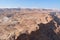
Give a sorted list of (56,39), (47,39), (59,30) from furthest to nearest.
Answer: (59,30) < (56,39) < (47,39)

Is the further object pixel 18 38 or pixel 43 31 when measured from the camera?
pixel 43 31

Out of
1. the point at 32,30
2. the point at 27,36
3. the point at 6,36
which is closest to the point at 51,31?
the point at 32,30

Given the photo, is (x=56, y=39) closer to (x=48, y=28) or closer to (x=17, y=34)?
(x=48, y=28)

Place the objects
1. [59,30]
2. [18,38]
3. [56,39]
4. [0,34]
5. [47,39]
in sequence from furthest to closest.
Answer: [59,30] < [56,39] < [47,39] < [0,34] < [18,38]

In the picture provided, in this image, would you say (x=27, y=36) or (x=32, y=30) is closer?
(x=27, y=36)

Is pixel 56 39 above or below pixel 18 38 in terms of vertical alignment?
below

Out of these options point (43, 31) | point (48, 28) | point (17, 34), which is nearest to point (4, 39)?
point (17, 34)

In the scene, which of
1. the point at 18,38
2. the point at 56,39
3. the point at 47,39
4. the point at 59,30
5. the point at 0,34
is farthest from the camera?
the point at 59,30

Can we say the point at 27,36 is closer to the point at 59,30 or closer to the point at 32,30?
the point at 32,30

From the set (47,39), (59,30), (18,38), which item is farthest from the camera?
(59,30)
